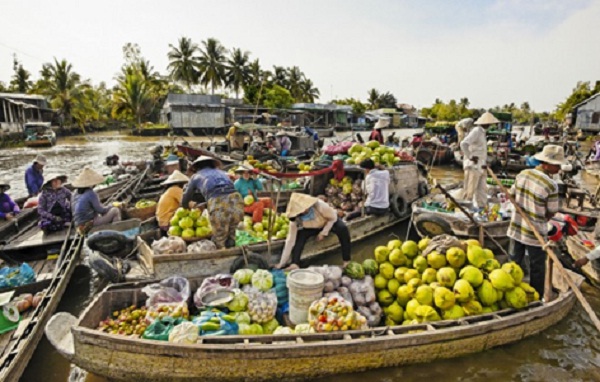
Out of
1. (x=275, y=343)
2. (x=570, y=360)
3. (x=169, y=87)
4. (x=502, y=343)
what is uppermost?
(x=169, y=87)

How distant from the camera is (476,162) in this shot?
7.04 m

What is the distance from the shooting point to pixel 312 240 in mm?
5859

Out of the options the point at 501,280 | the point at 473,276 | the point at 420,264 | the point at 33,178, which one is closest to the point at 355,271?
the point at 420,264

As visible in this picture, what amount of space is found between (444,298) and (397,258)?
72 cm

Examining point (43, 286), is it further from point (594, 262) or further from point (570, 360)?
point (594, 262)

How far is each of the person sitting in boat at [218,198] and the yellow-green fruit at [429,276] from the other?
8.25ft

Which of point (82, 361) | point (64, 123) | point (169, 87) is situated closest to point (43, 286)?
point (82, 361)

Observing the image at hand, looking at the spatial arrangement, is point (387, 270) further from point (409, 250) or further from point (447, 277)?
point (447, 277)

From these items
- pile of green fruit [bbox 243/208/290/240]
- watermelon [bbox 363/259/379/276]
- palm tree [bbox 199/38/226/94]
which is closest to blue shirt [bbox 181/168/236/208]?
pile of green fruit [bbox 243/208/290/240]

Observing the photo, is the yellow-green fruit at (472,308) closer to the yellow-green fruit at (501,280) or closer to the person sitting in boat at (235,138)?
the yellow-green fruit at (501,280)

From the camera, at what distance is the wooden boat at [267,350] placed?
3.09m

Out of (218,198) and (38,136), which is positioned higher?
(218,198)

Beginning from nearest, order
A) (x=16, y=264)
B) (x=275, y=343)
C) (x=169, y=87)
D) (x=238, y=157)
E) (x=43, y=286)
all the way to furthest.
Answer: (x=275, y=343) < (x=43, y=286) < (x=16, y=264) < (x=238, y=157) < (x=169, y=87)

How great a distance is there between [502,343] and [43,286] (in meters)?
5.63
